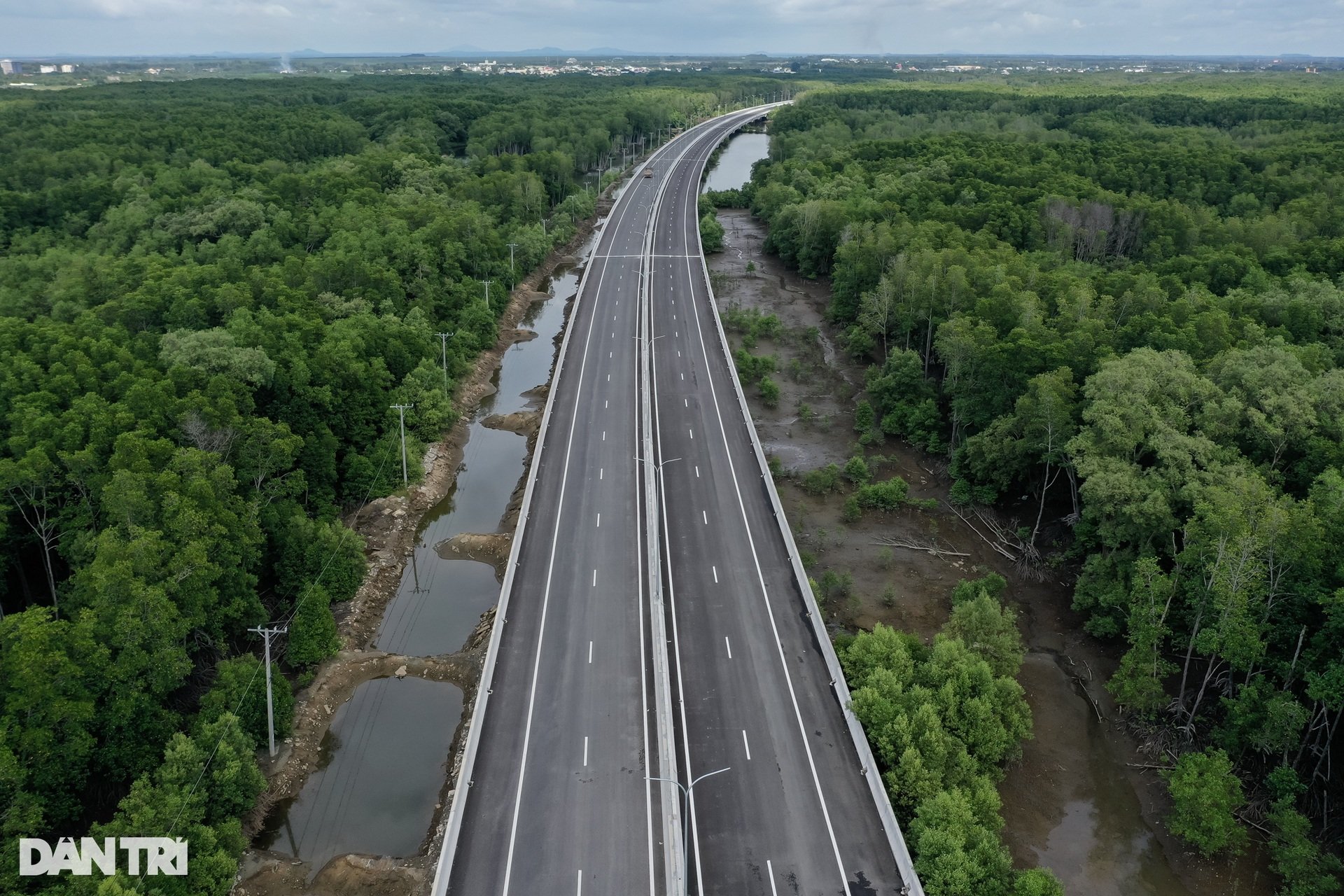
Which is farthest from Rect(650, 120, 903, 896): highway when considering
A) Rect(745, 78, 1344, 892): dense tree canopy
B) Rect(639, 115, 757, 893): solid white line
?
Rect(745, 78, 1344, 892): dense tree canopy

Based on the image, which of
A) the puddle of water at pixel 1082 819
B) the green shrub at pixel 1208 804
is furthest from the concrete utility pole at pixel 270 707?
the green shrub at pixel 1208 804

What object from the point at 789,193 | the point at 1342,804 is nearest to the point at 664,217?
the point at 789,193

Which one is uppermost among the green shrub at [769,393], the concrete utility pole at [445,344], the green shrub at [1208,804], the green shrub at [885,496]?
the concrete utility pole at [445,344]

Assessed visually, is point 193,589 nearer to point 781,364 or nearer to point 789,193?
point 781,364

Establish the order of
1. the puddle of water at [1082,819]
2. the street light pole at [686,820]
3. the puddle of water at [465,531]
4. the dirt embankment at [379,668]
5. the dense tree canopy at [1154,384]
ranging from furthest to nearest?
1. the puddle of water at [465,531]
2. the dense tree canopy at [1154,384]
3. the puddle of water at [1082,819]
4. the dirt embankment at [379,668]
5. the street light pole at [686,820]

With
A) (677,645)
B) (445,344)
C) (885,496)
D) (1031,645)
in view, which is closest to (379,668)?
(677,645)

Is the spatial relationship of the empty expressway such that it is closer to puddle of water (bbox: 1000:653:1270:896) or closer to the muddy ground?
the muddy ground

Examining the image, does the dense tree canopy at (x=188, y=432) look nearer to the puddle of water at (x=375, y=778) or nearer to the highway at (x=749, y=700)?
the puddle of water at (x=375, y=778)
